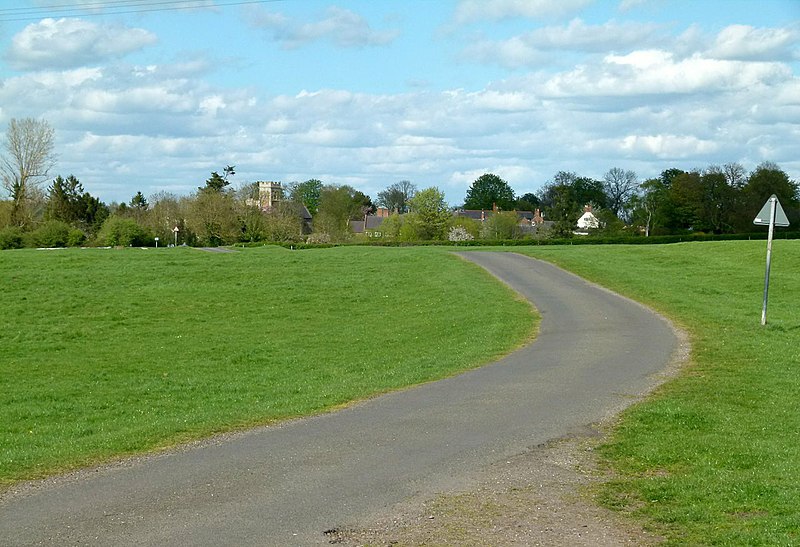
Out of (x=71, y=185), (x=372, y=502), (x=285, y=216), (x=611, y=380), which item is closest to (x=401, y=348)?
(x=611, y=380)

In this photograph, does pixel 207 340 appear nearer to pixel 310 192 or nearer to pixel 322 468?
pixel 322 468

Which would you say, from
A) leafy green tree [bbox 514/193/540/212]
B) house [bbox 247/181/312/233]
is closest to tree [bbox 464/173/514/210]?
leafy green tree [bbox 514/193/540/212]

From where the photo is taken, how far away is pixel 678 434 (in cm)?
994

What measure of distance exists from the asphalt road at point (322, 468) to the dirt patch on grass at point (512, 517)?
262mm

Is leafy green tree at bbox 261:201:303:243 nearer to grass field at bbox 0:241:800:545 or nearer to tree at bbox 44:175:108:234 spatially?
tree at bbox 44:175:108:234

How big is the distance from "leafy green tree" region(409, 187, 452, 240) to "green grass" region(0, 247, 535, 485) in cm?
6177

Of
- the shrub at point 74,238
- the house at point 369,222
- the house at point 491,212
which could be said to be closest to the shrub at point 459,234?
the house at point 491,212

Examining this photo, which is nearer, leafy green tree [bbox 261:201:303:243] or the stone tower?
leafy green tree [bbox 261:201:303:243]

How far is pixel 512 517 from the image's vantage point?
7.03 meters

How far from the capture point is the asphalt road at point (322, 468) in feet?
22.0

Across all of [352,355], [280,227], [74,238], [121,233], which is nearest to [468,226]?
[280,227]

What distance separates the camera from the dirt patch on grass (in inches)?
257

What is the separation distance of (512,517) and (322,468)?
7.00 ft

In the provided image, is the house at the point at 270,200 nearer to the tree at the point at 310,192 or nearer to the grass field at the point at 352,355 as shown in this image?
the tree at the point at 310,192
